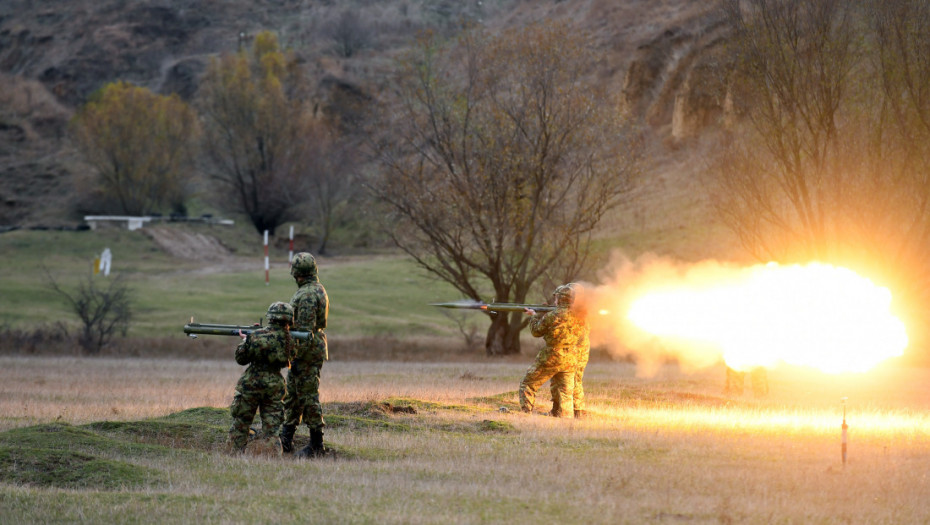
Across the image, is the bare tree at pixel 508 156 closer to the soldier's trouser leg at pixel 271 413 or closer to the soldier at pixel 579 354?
the soldier at pixel 579 354

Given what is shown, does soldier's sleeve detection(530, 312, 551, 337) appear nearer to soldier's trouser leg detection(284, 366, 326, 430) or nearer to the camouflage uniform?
the camouflage uniform

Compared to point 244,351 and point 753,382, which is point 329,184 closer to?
point 753,382

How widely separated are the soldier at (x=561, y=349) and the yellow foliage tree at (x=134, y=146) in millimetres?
66459

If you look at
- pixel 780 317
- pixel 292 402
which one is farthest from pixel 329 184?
pixel 292 402

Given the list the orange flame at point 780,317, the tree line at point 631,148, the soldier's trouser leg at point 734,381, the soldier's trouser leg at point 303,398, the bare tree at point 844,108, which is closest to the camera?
the soldier's trouser leg at point 303,398

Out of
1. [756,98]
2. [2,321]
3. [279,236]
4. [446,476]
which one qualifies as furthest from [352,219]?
[446,476]

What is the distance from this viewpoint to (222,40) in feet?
440

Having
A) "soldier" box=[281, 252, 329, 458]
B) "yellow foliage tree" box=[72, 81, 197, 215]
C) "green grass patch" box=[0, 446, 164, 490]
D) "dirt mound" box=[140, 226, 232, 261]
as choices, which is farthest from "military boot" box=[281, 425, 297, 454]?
"yellow foliage tree" box=[72, 81, 197, 215]

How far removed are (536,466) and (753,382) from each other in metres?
14.5

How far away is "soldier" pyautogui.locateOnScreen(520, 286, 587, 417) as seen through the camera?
20.0 meters

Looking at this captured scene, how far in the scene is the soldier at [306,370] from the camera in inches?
578

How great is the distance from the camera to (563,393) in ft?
65.6

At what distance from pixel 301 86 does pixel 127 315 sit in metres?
61.3

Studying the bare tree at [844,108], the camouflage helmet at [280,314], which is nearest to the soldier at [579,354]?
the camouflage helmet at [280,314]
